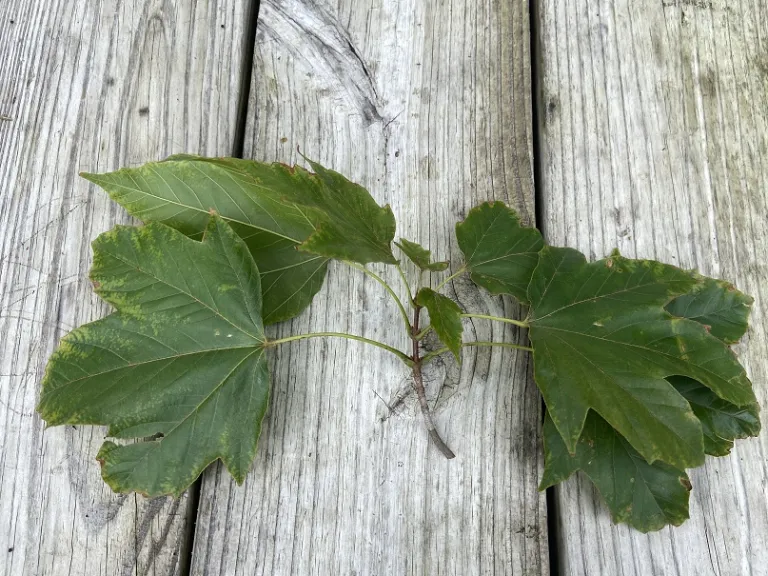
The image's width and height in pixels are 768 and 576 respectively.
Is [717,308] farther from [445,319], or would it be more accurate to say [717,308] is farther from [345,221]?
[345,221]

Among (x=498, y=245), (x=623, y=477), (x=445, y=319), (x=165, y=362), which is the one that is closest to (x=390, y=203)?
(x=498, y=245)

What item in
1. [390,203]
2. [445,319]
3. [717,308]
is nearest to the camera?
[445,319]

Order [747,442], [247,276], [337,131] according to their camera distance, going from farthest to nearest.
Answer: [337,131] → [747,442] → [247,276]

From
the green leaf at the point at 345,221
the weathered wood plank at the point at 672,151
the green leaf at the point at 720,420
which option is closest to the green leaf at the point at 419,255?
the green leaf at the point at 345,221

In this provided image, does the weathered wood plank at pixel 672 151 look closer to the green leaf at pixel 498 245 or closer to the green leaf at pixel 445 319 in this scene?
the green leaf at pixel 498 245

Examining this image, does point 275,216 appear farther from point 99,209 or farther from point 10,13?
point 10,13

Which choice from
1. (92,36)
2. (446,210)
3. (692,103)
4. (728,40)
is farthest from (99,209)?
(728,40)

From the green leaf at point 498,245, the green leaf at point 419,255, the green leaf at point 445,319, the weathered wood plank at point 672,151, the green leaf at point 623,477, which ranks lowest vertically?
the green leaf at point 623,477
